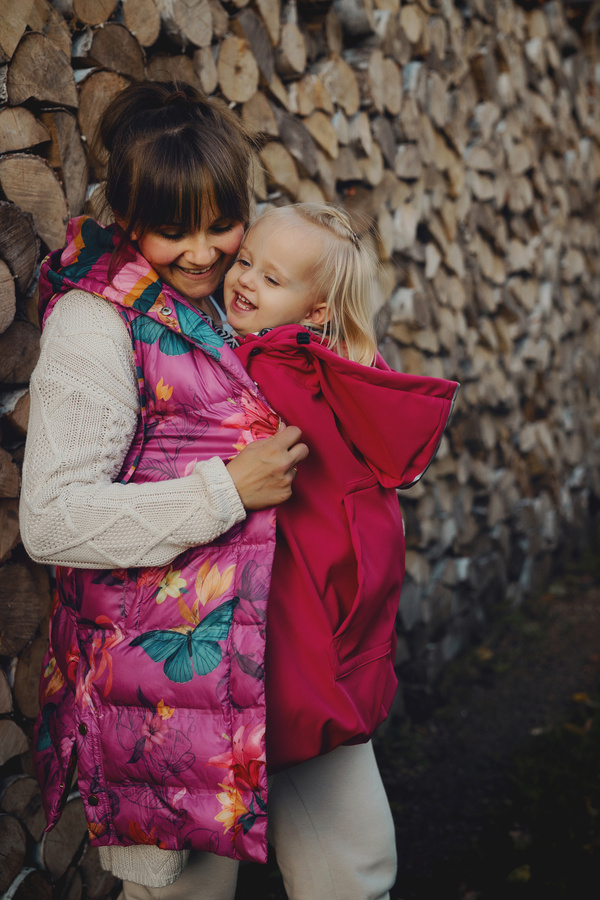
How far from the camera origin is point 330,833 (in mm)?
1382

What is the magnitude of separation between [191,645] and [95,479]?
0.96 ft

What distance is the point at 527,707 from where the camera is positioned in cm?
301

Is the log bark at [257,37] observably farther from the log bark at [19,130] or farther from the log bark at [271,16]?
the log bark at [19,130]

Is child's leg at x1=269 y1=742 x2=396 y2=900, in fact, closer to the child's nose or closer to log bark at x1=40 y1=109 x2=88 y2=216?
the child's nose

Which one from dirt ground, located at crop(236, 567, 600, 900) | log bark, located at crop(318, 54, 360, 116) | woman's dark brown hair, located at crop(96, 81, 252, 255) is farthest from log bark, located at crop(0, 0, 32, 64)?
dirt ground, located at crop(236, 567, 600, 900)

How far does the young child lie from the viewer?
1.22 metres

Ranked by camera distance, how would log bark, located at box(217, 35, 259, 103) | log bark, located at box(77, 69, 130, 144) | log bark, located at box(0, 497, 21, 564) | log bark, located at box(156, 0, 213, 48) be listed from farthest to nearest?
log bark, located at box(217, 35, 259, 103) < log bark, located at box(156, 0, 213, 48) < log bark, located at box(77, 69, 130, 144) < log bark, located at box(0, 497, 21, 564)

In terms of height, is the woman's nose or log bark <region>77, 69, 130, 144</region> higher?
log bark <region>77, 69, 130, 144</region>

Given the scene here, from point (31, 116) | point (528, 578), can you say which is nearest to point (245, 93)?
point (31, 116)

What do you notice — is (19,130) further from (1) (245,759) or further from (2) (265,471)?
(1) (245,759)

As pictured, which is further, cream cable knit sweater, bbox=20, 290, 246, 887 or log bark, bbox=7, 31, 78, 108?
log bark, bbox=7, 31, 78, 108

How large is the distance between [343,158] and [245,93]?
0.53 metres

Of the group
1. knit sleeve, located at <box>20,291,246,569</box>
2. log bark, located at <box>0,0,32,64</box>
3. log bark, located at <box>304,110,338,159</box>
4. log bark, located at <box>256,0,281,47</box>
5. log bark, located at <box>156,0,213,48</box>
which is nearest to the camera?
knit sleeve, located at <box>20,291,246,569</box>

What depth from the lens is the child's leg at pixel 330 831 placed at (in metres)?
1.38
